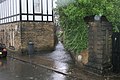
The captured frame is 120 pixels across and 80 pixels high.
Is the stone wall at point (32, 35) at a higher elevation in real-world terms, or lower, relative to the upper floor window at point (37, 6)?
lower

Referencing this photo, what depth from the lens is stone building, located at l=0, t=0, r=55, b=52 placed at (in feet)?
83.9

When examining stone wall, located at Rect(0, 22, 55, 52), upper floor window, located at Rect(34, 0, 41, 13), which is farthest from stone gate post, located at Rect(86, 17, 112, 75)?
upper floor window, located at Rect(34, 0, 41, 13)

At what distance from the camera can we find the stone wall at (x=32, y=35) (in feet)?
83.8

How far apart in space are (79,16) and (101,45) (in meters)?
2.00

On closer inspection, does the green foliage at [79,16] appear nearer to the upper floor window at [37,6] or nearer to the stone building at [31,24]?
the stone building at [31,24]

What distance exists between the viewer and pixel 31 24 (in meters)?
26.0

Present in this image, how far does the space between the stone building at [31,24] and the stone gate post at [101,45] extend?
43.8 ft

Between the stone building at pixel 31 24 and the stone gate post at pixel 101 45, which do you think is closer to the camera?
the stone gate post at pixel 101 45

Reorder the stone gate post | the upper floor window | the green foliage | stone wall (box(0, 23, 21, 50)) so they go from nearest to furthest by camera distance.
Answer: the green foliage
the stone gate post
stone wall (box(0, 23, 21, 50))
the upper floor window

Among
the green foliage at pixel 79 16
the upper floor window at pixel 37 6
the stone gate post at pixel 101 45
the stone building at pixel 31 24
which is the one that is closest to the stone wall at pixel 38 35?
the stone building at pixel 31 24

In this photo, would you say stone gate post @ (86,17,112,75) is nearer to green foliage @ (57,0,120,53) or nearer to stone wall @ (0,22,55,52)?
green foliage @ (57,0,120,53)

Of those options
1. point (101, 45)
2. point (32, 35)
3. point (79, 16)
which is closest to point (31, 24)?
point (32, 35)

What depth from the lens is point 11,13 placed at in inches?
1137

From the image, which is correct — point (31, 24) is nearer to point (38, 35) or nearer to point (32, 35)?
point (32, 35)
